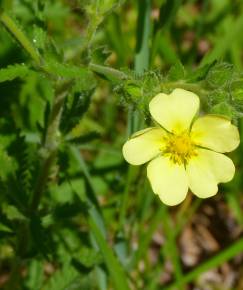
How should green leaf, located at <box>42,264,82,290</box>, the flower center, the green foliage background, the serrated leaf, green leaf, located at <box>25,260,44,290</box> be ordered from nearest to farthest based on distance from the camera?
1. the serrated leaf
2. the green foliage background
3. the flower center
4. green leaf, located at <box>42,264,82,290</box>
5. green leaf, located at <box>25,260,44,290</box>

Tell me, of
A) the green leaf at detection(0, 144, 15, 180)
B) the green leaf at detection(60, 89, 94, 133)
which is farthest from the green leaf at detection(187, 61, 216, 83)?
the green leaf at detection(0, 144, 15, 180)

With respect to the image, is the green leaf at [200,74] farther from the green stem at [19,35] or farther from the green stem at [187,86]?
the green stem at [19,35]

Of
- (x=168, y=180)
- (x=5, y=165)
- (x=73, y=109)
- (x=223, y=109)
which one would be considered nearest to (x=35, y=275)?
(x=5, y=165)

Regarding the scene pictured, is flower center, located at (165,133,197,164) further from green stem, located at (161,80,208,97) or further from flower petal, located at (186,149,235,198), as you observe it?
green stem, located at (161,80,208,97)

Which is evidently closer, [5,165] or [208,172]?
[208,172]

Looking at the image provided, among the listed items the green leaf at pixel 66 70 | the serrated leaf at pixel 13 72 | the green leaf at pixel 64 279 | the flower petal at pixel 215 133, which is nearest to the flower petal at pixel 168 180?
the flower petal at pixel 215 133

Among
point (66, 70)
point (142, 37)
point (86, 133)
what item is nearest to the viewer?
point (66, 70)

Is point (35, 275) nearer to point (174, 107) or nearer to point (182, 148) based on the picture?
point (182, 148)

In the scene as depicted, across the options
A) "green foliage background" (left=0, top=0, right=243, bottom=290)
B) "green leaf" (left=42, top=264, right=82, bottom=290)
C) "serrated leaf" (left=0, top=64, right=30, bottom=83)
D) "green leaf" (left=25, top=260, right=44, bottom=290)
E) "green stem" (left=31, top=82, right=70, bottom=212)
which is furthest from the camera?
"green leaf" (left=25, top=260, right=44, bottom=290)
